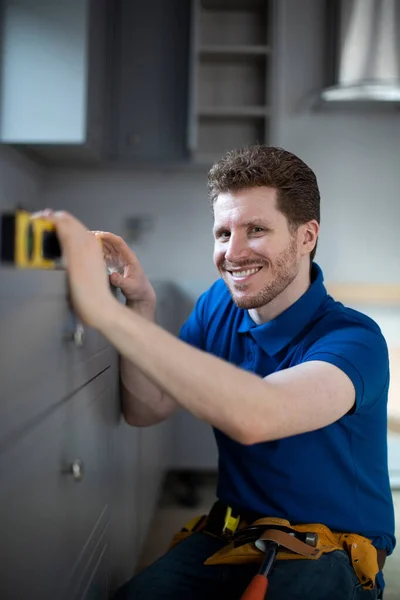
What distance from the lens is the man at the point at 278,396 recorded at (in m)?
0.98

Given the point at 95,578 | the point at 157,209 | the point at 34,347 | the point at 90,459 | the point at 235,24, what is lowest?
the point at 95,578

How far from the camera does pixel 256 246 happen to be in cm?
131

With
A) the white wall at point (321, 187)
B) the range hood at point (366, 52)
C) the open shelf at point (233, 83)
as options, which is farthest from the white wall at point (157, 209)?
the range hood at point (366, 52)

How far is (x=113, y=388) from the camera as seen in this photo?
139cm

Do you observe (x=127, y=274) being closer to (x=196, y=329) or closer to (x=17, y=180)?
(x=196, y=329)

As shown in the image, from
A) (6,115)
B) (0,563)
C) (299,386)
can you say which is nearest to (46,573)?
(0,563)

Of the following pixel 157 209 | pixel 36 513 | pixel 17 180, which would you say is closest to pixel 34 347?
pixel 36 513

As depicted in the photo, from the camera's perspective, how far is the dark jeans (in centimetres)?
112

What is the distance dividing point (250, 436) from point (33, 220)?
17.1 inches

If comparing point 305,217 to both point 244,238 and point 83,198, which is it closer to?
point 244,238

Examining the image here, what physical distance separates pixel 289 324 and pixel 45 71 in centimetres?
149

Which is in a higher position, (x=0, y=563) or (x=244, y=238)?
(x=244, y=238)

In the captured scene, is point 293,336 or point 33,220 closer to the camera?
point 33,220

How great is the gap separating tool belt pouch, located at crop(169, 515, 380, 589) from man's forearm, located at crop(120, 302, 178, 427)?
13.1 inches
